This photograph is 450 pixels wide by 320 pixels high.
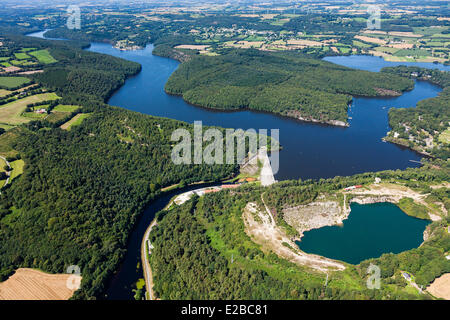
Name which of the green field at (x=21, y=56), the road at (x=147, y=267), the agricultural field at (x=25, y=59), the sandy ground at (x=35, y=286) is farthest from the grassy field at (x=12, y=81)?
the road at (x=147, y=267)

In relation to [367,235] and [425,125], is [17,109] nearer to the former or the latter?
[367,235]

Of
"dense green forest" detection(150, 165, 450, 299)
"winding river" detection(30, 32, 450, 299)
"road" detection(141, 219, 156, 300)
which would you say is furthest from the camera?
"winding river" detection(30, 32, 450, 299)

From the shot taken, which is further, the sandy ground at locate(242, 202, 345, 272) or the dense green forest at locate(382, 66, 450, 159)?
the dense green forest at locate(382, 66, 450, 159)

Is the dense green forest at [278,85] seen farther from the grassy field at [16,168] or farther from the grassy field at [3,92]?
the grassy field at [16,168]

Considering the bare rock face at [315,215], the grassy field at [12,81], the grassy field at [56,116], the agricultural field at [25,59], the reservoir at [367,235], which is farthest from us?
the agricultural field at [25,59]

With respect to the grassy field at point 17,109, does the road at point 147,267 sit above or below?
below

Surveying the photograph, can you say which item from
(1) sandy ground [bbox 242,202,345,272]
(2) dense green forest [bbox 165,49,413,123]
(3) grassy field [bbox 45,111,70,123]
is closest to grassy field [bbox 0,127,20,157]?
(3) grassy field [bbox 45,111,70,123]

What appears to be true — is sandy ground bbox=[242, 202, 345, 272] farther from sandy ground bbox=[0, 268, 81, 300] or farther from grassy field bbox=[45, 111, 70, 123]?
grassy field bbox=[45, 111, 70, 123]
